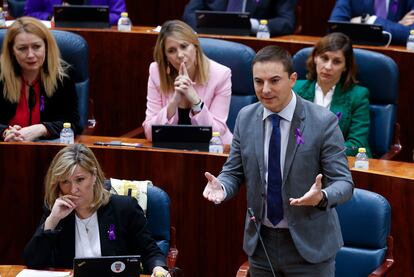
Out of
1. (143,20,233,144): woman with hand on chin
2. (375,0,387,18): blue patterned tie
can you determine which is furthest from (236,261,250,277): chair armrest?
(375,0,387,18): blue patterned tie

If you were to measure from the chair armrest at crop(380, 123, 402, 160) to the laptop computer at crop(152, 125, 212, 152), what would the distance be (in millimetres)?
830

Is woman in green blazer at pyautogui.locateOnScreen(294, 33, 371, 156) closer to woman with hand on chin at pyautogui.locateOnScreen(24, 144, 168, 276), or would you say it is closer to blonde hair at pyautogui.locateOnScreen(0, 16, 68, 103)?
blonde hair at pyautogui.locateOnScreen(0, 16, 68, 103)

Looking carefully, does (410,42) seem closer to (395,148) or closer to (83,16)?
(395,148)

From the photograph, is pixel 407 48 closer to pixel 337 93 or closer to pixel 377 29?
pixel 377 29

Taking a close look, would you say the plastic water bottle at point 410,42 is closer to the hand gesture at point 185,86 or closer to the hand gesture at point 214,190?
the hand gesture at point 185,86

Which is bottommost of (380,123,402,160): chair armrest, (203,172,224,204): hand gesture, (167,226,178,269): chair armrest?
(167,226,178,269): chair armrest

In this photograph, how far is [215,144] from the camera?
3680 millimetres

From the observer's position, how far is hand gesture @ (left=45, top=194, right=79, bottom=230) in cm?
306

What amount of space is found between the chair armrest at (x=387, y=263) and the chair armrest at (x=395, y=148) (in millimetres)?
940

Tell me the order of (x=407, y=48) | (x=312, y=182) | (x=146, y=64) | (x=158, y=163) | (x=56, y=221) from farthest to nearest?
(x=146, y=64), (x=407, y=48), (x=158, y=163), (x=56, y=221), (x=312, y=182)

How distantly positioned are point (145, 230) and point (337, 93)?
1275mm

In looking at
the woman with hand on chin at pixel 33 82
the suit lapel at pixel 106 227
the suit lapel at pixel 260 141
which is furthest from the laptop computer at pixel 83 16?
the suit lapel at pixel 260 141

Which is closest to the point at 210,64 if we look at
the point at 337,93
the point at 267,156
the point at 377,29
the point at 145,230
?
the point at 337,93

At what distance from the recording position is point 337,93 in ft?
13.4
